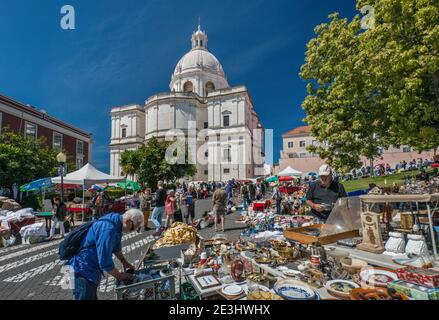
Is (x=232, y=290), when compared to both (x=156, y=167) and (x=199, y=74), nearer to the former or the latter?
(x=156, y=167)

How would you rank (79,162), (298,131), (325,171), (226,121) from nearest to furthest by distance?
(325,171), (79,162), (226,121), (298,131)

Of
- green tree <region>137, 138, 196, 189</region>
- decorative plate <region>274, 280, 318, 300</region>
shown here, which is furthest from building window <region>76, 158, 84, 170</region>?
decorative plate <region>274, 280, 318, 300</region>

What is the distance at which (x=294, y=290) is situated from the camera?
225 cm

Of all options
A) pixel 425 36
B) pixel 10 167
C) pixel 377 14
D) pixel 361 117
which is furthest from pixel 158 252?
pixel 10 167

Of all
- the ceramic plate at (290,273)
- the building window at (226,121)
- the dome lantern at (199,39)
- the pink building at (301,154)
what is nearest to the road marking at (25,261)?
the ceramic plate at (290,273)

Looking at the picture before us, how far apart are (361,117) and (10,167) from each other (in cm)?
2379

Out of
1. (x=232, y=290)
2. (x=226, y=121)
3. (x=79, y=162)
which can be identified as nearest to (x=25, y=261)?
(x=232, y=290)

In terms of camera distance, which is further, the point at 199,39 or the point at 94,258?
the point at 199,39

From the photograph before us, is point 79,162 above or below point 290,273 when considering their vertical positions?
above

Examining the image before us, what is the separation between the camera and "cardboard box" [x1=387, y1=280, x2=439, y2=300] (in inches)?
75.2

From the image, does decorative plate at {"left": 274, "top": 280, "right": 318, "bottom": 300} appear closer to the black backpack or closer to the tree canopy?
the black backpack

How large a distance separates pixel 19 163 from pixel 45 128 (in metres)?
17.6

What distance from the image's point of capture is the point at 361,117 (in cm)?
1188

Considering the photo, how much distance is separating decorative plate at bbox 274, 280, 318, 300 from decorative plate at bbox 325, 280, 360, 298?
169 mm
